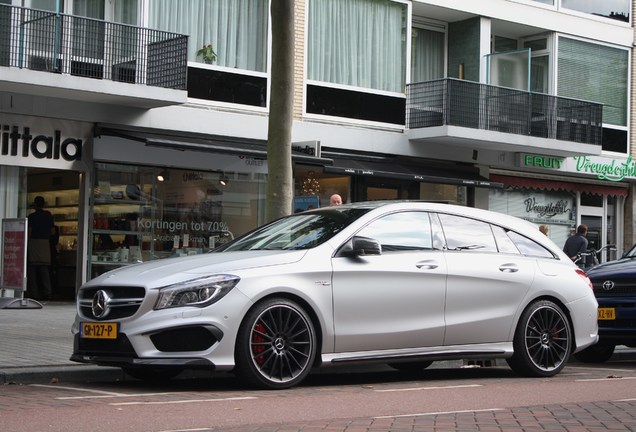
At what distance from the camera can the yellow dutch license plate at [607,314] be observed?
1267 cm

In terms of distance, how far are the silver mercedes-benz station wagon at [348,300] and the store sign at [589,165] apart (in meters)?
17.1

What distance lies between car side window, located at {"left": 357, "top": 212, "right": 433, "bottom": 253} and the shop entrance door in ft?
39.0

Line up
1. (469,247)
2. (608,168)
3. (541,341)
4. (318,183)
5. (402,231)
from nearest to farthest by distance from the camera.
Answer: (402,231), (469,247), (541,341), (318,183), (608,168)

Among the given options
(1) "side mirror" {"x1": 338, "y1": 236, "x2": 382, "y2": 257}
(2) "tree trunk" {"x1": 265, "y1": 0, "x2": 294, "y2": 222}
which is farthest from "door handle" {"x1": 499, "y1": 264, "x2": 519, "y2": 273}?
(2) "tree trunk" {"x1": 265, "y1": 0, "x2": 294, "y2": 222}

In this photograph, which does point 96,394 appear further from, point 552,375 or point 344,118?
point 344,118

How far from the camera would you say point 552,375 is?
10.8 metres

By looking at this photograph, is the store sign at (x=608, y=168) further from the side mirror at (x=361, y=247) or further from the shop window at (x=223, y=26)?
the side mirror at (x=361, y=247)

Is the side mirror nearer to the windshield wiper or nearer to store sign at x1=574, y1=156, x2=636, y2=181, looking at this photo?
the windshield wiper

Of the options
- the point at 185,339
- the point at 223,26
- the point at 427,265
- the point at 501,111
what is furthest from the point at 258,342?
the point at 501,111

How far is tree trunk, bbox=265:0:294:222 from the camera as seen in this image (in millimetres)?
13234

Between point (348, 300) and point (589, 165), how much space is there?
21.4 meters

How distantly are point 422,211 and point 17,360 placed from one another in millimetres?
4028

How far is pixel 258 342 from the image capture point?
8930mm

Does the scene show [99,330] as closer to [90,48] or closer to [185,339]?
[185,339]
